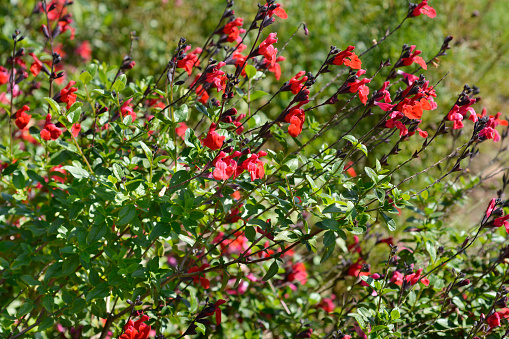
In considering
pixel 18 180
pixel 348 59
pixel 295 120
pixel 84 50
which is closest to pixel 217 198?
pixel 295 120

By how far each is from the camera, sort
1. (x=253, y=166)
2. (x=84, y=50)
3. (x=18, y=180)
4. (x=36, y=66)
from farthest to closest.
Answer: (x=84, y=50), (x=36, y=66), (x=18, y=180), (x=253, y=166)

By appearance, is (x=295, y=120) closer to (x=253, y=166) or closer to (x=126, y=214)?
(x=253, y=166)

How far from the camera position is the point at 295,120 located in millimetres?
1399

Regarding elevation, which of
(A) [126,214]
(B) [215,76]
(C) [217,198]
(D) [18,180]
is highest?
(B) [215,76]

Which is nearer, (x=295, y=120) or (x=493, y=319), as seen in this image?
(x=295, y=120)

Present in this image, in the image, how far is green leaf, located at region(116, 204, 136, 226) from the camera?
1389mm

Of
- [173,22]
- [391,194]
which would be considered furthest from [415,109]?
[173,22]

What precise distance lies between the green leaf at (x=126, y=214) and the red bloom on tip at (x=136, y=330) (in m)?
0.33

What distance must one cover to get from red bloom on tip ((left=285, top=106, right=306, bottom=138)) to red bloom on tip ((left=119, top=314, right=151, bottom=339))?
772mm

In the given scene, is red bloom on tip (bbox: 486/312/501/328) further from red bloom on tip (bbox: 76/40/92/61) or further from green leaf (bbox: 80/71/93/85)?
red bloom on tip (bbox: 76/40/92/61)

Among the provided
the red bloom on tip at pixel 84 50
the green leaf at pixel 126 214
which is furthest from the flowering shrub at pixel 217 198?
the red bloom on tip at pixel 84 50

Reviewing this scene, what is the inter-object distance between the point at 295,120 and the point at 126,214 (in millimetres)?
620

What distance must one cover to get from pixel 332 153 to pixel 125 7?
3.73 meters

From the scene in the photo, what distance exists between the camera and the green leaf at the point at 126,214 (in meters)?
1.39
